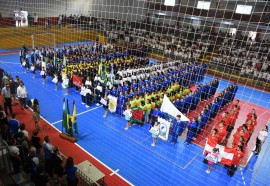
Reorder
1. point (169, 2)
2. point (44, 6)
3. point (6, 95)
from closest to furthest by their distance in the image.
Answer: point (6, 95), point (169, 2), point (44, 6)

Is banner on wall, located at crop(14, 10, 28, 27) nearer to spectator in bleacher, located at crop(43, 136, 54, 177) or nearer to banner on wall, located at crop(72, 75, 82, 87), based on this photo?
banner on wall, located at crop(72, 75, 82, 87)

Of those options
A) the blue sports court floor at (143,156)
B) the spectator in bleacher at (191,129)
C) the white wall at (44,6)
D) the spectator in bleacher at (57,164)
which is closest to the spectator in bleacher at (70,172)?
the spectator in bleacher at (57,164)

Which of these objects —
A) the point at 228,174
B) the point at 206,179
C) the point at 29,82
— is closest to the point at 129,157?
the point at 206,179

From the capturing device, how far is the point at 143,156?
25.3 ft

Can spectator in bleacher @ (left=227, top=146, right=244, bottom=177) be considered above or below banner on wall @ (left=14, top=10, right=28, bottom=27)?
below

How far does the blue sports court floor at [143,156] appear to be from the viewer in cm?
693

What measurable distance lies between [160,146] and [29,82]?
8650mm

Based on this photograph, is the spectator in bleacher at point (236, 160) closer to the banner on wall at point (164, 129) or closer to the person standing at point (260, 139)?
the person standing at point (260, 139)

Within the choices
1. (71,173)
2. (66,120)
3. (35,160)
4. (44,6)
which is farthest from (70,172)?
(44,6)

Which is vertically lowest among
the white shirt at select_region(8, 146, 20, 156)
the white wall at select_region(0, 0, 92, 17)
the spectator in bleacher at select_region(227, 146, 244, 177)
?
the spectator in bleacher at select_region(227, 146, 244, 177)

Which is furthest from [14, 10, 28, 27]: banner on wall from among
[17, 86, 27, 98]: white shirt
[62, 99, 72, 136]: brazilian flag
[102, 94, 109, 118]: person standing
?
[62, 99, 72, 136]: brazilian flag

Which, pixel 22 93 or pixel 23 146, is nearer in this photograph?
pixel 23 146

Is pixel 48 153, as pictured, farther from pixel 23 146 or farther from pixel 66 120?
pixel 66 120

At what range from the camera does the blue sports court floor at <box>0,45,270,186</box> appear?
693 centimetres
